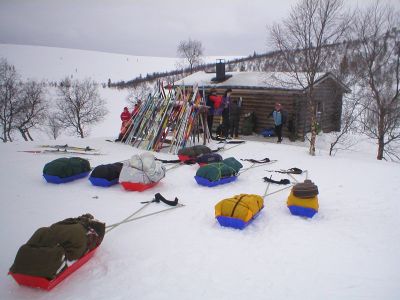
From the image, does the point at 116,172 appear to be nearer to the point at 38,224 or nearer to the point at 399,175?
the point at 38,224

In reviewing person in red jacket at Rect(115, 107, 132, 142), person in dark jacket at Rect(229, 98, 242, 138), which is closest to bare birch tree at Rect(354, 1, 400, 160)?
person in dark jacket at Rect(229, 98, 242, 138)

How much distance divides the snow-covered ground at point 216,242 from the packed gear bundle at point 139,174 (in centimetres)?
20

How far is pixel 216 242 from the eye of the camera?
4027 millimetres

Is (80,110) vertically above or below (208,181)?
above

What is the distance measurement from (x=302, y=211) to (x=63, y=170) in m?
4.45

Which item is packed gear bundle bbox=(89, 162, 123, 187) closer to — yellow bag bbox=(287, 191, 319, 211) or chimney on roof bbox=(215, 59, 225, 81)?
yellow bag bbox=(287, 191, 319, 211)

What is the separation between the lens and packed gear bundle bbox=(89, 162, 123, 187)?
5.98m

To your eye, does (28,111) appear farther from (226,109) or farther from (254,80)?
(226,109)

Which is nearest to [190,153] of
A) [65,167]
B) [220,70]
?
[65,167]

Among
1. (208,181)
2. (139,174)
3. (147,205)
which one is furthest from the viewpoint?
(208,181)

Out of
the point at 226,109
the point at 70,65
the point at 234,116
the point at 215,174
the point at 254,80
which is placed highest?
the point at 70,65

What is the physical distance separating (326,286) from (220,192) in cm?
296

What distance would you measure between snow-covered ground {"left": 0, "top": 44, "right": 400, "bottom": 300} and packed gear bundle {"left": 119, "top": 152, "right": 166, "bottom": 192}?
20cm

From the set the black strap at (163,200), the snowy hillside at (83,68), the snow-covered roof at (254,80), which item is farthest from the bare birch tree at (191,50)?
the black strap at (163,200)
